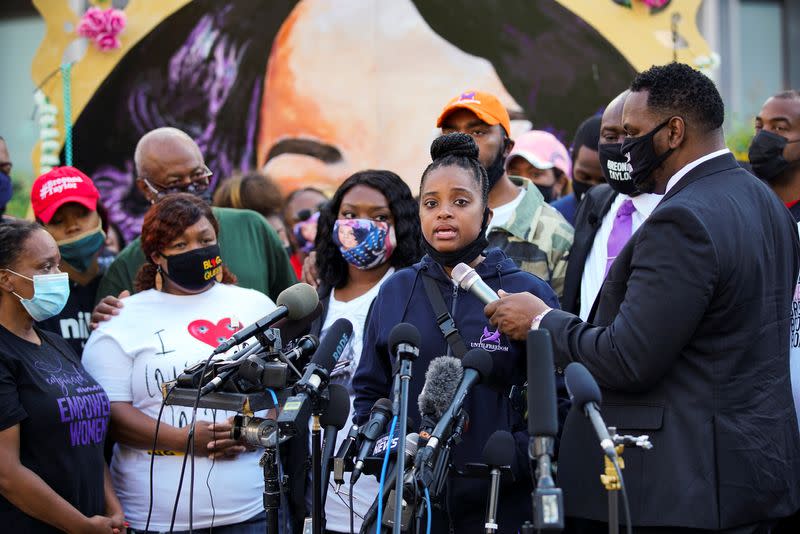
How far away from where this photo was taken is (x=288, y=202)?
A: 986 cm

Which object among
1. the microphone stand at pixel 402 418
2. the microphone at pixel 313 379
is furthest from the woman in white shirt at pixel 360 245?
the microphone stand at pixel 402 418

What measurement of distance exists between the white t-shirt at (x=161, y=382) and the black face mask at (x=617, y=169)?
6.51 ft

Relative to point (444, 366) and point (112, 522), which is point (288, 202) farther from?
point (444, 366)

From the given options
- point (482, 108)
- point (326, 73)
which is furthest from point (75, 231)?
point (326, 73)

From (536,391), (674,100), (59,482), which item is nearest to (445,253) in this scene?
(674,100)

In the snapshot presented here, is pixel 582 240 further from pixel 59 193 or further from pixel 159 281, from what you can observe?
pixel 59 193

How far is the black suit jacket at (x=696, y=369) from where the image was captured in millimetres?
3533

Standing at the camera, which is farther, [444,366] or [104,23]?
[104,23]

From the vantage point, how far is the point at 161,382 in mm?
4988

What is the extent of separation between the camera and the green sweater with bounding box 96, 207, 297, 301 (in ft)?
19.6

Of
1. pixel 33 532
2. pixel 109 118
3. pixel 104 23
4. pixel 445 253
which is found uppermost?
pixel 104 23

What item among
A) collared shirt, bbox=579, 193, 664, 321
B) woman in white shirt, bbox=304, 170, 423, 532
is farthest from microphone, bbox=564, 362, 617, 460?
woman in white shirt, bbox=304, 170, 423, 532

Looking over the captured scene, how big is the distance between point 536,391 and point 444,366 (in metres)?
0.86

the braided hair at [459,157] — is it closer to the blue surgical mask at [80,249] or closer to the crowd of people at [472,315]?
the crowd of people at [472,315]
